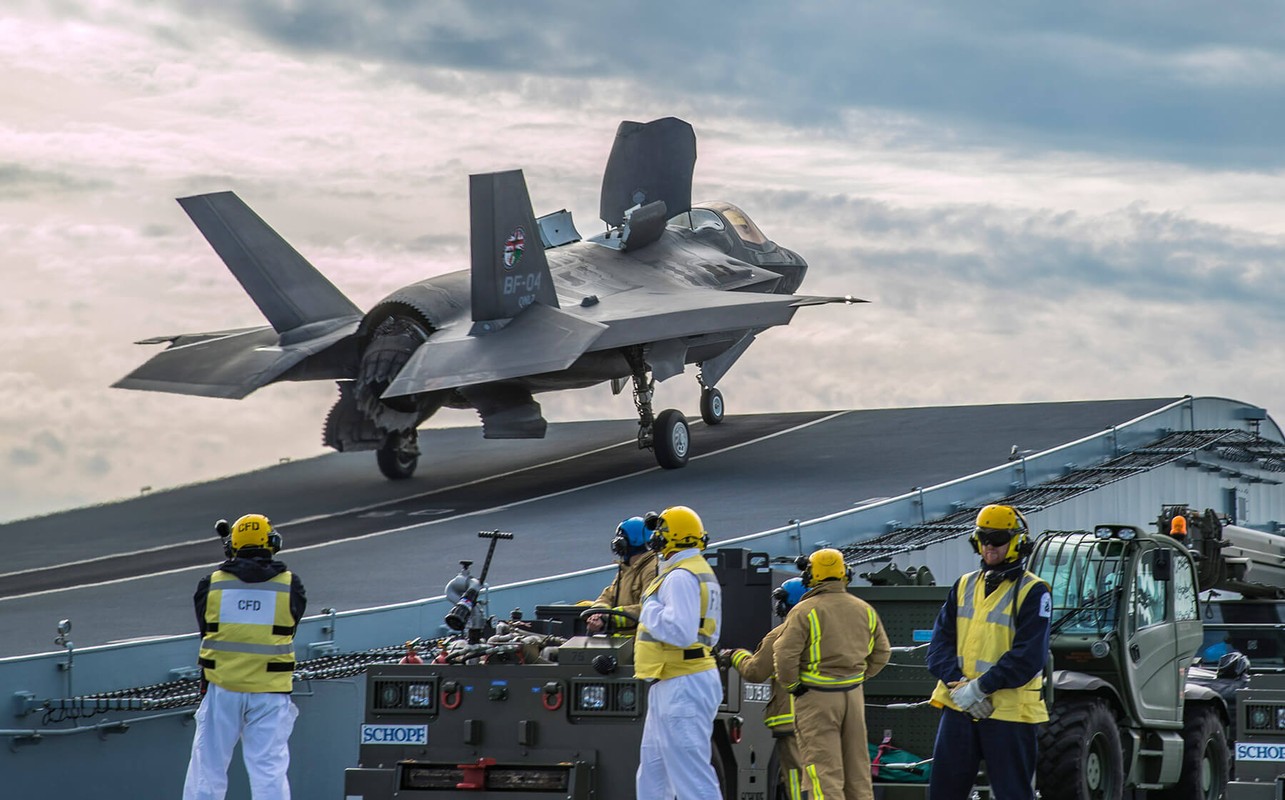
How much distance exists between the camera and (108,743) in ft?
40.9

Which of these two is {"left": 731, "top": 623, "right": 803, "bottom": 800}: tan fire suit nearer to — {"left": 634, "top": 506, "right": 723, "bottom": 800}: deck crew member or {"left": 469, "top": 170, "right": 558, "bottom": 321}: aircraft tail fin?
{"left": 634, "top": 506, "right": 723, "bottom": 800}: deck crew member

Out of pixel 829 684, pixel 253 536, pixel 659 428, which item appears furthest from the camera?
pixel 659 428

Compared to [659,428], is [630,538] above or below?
below

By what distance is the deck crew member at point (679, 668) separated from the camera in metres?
9.66

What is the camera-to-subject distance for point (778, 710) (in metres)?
10.9

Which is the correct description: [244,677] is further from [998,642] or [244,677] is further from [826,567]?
[998,642]

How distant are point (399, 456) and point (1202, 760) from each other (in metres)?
19.2

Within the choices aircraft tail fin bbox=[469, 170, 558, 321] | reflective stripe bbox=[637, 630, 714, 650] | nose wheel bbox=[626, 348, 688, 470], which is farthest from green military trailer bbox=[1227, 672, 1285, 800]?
nose wheel bbox=[626, 348, 688, 470]

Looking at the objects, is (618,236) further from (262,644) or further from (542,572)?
(262,644)

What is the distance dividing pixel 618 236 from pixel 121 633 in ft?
50.1

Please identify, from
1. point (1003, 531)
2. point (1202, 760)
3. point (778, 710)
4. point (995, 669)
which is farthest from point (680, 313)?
point (995, 669)

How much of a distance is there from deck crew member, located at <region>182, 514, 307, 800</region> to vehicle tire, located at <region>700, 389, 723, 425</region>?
972 inches

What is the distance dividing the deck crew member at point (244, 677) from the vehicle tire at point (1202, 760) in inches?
269

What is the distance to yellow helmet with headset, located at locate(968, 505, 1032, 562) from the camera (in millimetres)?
9047
